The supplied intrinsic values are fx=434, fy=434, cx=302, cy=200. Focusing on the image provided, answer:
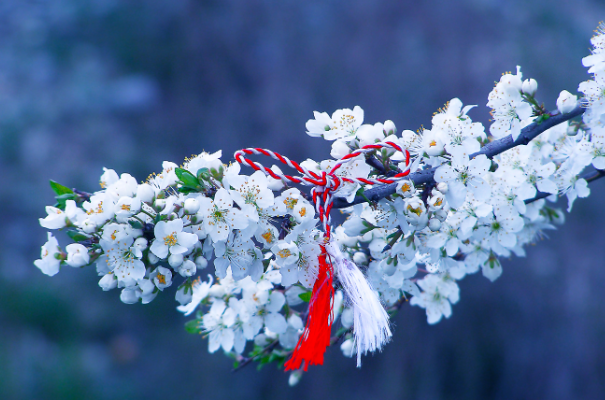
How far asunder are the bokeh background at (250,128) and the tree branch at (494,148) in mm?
1490

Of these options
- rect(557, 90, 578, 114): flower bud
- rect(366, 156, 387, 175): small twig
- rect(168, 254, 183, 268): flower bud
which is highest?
rect(557, 90, 578, 114): flower bud

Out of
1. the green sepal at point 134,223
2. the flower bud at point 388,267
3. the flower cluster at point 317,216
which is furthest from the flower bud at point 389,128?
the green sepal at point 134,223

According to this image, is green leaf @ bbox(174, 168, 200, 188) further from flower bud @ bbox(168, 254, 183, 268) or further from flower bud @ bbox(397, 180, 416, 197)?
flower bud @ bbox(397, 180, 416, 197)

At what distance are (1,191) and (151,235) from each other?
2.11 m

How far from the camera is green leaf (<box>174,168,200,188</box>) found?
25.9 inches

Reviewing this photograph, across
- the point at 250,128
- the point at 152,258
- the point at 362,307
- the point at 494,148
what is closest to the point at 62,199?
the point at 152,258

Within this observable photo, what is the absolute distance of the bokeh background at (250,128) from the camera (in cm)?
211

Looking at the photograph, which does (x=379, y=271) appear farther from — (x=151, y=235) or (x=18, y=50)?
(x=18, y=50)

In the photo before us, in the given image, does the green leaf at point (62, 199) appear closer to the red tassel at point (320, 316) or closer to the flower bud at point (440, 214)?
the red tassel at point (320, 316)

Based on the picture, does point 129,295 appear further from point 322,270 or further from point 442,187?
point 442,187

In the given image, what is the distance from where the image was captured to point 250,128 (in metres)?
2.42

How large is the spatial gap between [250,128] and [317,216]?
1710 mm

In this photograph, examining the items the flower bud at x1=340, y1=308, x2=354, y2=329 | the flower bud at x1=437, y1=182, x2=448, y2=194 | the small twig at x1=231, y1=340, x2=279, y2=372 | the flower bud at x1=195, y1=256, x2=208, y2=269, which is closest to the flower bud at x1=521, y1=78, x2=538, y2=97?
the flower bud at x1=437, y1=182, x2=448, y2=194

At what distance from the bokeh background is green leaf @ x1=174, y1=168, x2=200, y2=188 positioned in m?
1.69
